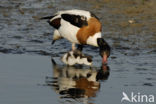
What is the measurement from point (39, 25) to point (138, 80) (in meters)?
5.03

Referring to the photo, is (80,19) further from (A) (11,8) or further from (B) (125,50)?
(A) (11,8)

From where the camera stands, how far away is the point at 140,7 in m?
15.8

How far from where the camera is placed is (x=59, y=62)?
11.4m

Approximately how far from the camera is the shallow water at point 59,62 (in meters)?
9.04

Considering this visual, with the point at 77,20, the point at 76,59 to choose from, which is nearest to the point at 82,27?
the point at 77,20

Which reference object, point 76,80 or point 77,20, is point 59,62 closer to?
point 77,20

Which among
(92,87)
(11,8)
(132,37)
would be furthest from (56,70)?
(11,8)

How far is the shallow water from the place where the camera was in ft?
29.7

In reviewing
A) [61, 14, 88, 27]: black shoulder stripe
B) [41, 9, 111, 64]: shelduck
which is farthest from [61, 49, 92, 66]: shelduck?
[61, 14, 88, 27]: black shoulder stripe

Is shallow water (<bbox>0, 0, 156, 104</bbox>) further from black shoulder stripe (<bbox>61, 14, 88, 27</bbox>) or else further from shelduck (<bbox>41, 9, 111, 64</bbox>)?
black shoulder stripe (<bbox>61, 14, 88, 27</bbox>)

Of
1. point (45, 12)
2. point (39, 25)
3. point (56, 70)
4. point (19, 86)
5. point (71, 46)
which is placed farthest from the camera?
point (45, 12)

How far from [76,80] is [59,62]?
4.78ft

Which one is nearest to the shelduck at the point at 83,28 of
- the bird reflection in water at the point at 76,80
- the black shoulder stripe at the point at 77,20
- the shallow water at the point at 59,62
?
the black shoulder stripe at the point at 77,20

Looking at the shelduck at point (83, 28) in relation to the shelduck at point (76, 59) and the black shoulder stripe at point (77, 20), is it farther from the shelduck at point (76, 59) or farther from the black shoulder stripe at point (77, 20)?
the shelduck at point (76, 59)
